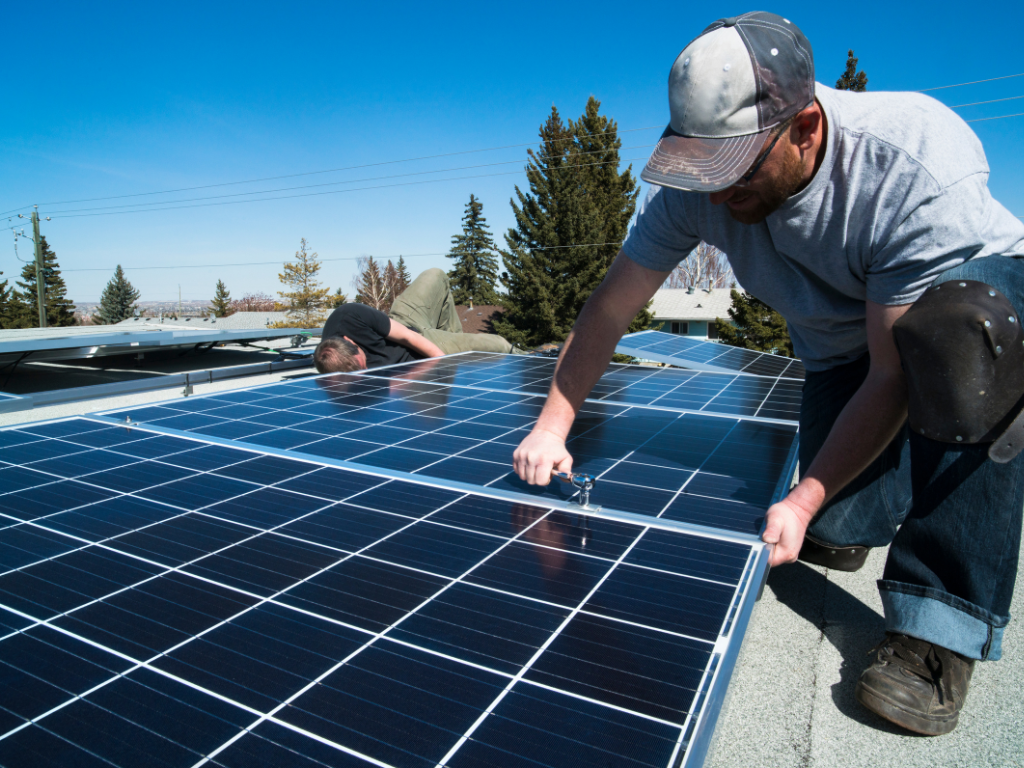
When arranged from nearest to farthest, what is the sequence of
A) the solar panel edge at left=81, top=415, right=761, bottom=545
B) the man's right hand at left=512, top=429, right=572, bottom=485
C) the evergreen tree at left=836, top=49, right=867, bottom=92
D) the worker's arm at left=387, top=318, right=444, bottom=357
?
the solar panel edge at left=81, top=415, right=761, bottom=545
the man's right hand at left=512, top=429, right=572, bottom=485
the worker's arm at left=387, top=318, right=444, bottom=357
the evergreen tree at left=836, top=49, right=867, bottom=92

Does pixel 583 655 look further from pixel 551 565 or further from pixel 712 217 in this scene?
pixel 712 217

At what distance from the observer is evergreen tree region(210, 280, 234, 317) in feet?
289

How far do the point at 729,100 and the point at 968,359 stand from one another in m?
1.13

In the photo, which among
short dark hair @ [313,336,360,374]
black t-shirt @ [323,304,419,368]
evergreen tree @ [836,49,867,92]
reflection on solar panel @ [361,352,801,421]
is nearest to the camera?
reflection on solar panel @ [361,352,801,421]

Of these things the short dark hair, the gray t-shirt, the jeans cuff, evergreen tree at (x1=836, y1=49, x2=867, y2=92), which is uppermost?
evergreen tree at (x1=836, y1=49, x2=867, y2=92)

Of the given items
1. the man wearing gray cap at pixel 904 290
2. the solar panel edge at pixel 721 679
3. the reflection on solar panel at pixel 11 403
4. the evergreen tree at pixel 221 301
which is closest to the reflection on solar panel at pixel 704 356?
the man wearing gray cap at pixel 904 290

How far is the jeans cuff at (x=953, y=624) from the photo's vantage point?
2178mm

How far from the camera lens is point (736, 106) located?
204 cm

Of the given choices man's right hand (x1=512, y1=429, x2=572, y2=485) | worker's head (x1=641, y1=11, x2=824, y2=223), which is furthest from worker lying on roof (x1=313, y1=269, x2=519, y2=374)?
worker's head (x1=641, y1=11, x2=824, y2=223)

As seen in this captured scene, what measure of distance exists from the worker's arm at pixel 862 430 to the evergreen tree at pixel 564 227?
3656 cm

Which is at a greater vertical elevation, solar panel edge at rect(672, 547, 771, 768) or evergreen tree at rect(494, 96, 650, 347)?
evergreen tree at rect(494, 96, 650, 347)

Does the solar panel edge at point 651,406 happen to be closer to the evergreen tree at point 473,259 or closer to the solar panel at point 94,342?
the solar panel at point 94,342

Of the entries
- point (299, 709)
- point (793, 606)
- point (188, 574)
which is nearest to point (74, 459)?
point (188, 574)

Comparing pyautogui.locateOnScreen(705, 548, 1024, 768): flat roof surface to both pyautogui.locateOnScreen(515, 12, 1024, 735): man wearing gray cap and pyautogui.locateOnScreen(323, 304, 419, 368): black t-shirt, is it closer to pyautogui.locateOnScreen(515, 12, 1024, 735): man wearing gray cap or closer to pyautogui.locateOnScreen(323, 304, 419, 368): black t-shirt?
pyautogui.locateOnScreen(515, 12, 1024, 735): man wearing gray cap
